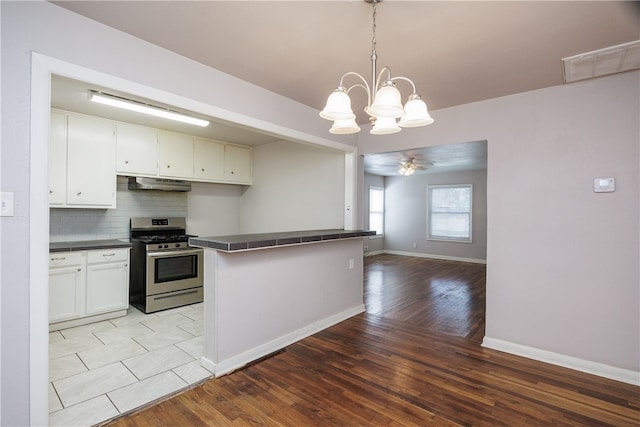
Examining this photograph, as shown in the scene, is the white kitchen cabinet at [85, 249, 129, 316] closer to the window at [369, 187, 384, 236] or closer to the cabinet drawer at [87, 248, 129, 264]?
the cabinet drawer at [87, 248, 129, 264]

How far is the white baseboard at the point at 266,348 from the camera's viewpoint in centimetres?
251

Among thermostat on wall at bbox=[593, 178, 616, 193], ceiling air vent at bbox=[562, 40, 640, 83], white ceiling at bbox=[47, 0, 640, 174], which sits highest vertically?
white ceiling at bbox=[47, 0, 640, 174]

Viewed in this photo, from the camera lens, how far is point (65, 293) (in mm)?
3338

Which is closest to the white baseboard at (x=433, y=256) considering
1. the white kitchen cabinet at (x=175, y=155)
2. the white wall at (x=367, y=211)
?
the white wall at (x=367, y=211)

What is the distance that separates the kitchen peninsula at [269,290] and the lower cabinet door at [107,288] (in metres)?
1.78

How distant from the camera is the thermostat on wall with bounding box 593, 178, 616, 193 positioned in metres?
2.54

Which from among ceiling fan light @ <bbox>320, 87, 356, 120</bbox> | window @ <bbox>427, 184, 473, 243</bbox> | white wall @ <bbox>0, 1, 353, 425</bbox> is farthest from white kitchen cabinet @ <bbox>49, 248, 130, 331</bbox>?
window @ <bbox>427, 184, 473, 243</bbox>

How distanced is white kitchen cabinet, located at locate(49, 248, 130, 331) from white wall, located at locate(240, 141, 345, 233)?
199cm

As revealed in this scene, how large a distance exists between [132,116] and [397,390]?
3874 millimetres

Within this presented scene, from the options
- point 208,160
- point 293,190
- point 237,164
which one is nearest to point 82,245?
point 208,160

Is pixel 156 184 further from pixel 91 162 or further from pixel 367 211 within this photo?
pixel 367 211

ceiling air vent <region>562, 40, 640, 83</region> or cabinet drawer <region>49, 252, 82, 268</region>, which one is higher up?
ceiling air vent <region>562, 40, 640, 83</region>

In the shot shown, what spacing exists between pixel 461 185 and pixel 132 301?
7.48 meters

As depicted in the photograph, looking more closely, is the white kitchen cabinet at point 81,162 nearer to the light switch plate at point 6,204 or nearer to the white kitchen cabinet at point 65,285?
the white kitchen cabinet at point 65,285
